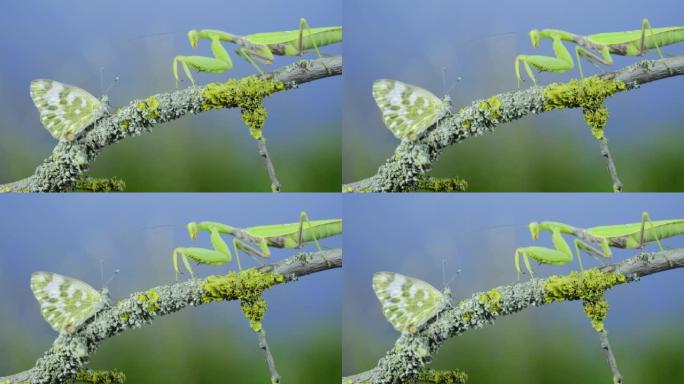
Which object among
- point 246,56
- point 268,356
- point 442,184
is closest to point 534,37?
point 442,184

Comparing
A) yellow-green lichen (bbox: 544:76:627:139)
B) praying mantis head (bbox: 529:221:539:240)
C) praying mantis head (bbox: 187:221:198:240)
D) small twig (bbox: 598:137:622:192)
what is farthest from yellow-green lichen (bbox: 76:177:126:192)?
small twig (bbox: 598:137:622:192)

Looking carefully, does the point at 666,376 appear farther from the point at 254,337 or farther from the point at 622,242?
the point at 254,337

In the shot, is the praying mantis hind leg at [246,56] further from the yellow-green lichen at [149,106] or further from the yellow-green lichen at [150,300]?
the yellow-green lichen at [150,300]

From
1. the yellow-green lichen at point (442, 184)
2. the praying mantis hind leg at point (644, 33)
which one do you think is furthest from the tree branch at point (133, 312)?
the praying mantis hind leg at point (644, 33)

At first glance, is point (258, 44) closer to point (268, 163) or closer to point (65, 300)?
point (268, 163)

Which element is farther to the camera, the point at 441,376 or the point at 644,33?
the point at 441,376
